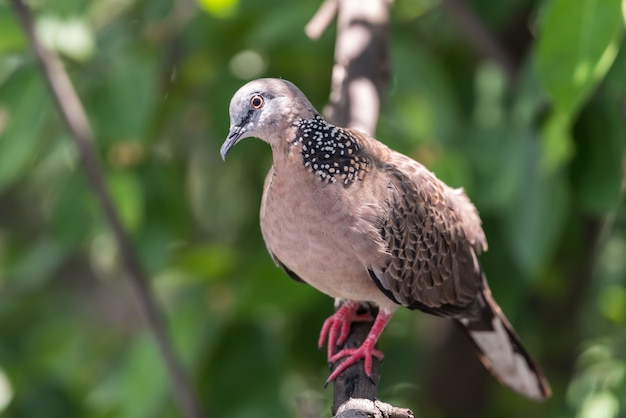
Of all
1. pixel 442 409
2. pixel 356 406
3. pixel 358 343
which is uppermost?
pixel 356 406

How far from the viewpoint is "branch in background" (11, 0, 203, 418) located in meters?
3.13

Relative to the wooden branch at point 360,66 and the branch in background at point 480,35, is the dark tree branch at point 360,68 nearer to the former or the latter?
the wooden branch at point 360,66

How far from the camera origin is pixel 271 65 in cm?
384

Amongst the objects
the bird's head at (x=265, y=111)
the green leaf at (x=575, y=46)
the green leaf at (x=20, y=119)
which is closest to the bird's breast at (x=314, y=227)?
the bird's head at (x=265, y=111)

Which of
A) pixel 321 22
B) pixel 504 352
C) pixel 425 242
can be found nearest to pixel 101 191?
pixel 321 22

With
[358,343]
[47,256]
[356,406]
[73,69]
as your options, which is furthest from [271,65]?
[356,406]

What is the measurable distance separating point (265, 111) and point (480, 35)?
146 centimetres

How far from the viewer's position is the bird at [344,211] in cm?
227

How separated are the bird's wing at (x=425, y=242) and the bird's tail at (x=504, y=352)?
19 cm

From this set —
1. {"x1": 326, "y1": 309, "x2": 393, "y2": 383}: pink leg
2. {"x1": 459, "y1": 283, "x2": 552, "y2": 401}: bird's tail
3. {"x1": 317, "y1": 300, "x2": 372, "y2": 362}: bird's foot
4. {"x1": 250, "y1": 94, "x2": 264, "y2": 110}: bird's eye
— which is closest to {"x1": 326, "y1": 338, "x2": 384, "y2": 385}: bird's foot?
{"x1": 326, "y1": 309, "x2": 393, "y2": 383}: pink leg

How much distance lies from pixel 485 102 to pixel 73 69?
5.49 ft

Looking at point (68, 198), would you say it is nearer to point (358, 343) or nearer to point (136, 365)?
point (136, 365)

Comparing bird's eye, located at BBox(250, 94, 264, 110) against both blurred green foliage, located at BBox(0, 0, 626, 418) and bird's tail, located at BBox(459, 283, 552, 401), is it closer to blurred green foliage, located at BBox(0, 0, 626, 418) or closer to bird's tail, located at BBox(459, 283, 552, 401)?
blurred green foliage, located at BBox(0, 0, 626, 418)

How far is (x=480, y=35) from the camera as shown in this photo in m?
3.44
